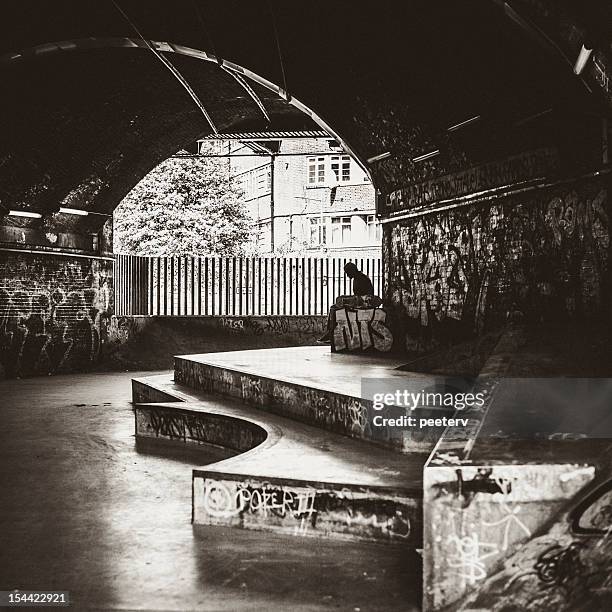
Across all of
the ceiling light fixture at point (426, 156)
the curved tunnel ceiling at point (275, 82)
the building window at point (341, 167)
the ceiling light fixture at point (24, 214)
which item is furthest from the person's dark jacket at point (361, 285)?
the building window at point (341, 167)

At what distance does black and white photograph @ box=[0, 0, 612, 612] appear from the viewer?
3.32 meters

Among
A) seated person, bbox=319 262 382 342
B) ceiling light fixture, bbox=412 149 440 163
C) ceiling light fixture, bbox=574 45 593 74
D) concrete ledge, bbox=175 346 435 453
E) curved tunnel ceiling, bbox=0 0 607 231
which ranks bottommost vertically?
concrete ledge, bbox=175 346 435 453

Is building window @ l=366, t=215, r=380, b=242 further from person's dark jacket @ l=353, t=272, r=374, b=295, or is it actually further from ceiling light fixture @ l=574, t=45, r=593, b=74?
ceiling light fixture @ l=574, t=45, r=593, b=74

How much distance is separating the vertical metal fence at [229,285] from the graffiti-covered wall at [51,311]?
1065mm

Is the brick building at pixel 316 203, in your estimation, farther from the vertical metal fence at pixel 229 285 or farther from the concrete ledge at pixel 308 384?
the concrete ledge at pixel 308 384

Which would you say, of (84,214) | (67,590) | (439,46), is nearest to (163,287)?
(84,214)

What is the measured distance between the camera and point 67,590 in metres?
3.44

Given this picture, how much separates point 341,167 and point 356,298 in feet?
107

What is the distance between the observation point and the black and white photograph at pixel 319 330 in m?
3.32

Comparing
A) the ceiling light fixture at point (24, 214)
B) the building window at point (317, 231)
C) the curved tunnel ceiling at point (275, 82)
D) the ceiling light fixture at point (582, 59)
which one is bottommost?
the ceiling light fixture at point (24, 214)

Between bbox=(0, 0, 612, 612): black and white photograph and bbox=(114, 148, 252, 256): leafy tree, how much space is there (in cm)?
1171

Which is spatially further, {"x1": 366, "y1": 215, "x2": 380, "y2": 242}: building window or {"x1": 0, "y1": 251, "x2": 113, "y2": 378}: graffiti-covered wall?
{"x1": 366, "y1": 215, "x2": 380, "y2": 242}: building window

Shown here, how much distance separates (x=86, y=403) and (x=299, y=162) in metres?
36.1

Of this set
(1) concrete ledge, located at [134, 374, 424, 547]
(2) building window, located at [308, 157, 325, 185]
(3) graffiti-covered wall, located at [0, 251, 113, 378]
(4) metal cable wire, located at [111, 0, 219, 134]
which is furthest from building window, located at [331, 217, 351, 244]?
(1) concrete ledge, located at [134, 374, 424, 547]
